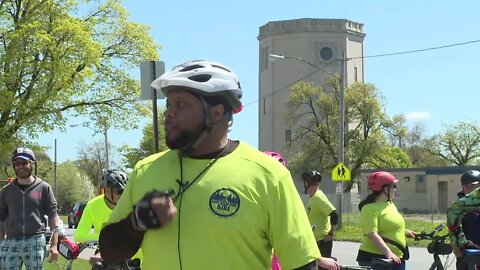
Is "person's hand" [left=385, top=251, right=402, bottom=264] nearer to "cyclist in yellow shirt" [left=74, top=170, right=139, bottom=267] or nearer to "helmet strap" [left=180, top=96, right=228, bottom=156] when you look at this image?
"cyclist in yellow shirt" [left=74, top=170, right=139, bottom=267]

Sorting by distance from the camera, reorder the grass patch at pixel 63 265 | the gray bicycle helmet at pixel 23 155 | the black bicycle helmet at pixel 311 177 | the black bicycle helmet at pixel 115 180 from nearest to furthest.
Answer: the black bicycle helmet at pixel 115 180 < the gray bicycle helmet at pixel 23 155 < the black bicycle helmet at pixel 311 177 < the grass patch at pixel 63 265

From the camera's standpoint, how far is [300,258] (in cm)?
303

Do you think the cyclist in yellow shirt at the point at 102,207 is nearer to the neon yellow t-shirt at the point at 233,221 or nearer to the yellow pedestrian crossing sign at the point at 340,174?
the neon yellow t-shirt at the point at 233,221

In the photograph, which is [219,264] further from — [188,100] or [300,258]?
[188,100]

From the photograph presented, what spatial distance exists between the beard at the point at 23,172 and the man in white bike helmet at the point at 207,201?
528cm

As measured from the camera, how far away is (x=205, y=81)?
10.3ft

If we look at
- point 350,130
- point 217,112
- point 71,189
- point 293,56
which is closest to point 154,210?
point 217,112

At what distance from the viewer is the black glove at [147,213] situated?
295cm

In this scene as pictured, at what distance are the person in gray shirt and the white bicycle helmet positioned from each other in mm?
5338

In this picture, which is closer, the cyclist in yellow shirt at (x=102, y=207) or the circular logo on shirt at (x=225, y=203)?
the circular logo on shirt at (x=225, y=203)

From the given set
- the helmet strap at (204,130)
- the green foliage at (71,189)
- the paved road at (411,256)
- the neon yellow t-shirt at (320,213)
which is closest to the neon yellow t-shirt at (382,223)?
the neon yellow t-shirt at (320,213)

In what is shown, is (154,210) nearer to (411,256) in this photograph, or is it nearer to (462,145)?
(411,256)

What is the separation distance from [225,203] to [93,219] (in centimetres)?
384

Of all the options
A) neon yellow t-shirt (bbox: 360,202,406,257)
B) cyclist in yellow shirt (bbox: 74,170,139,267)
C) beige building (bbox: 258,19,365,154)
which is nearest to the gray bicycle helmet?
cyclist in yellow shirt (bbox: 74,170,139,267)
